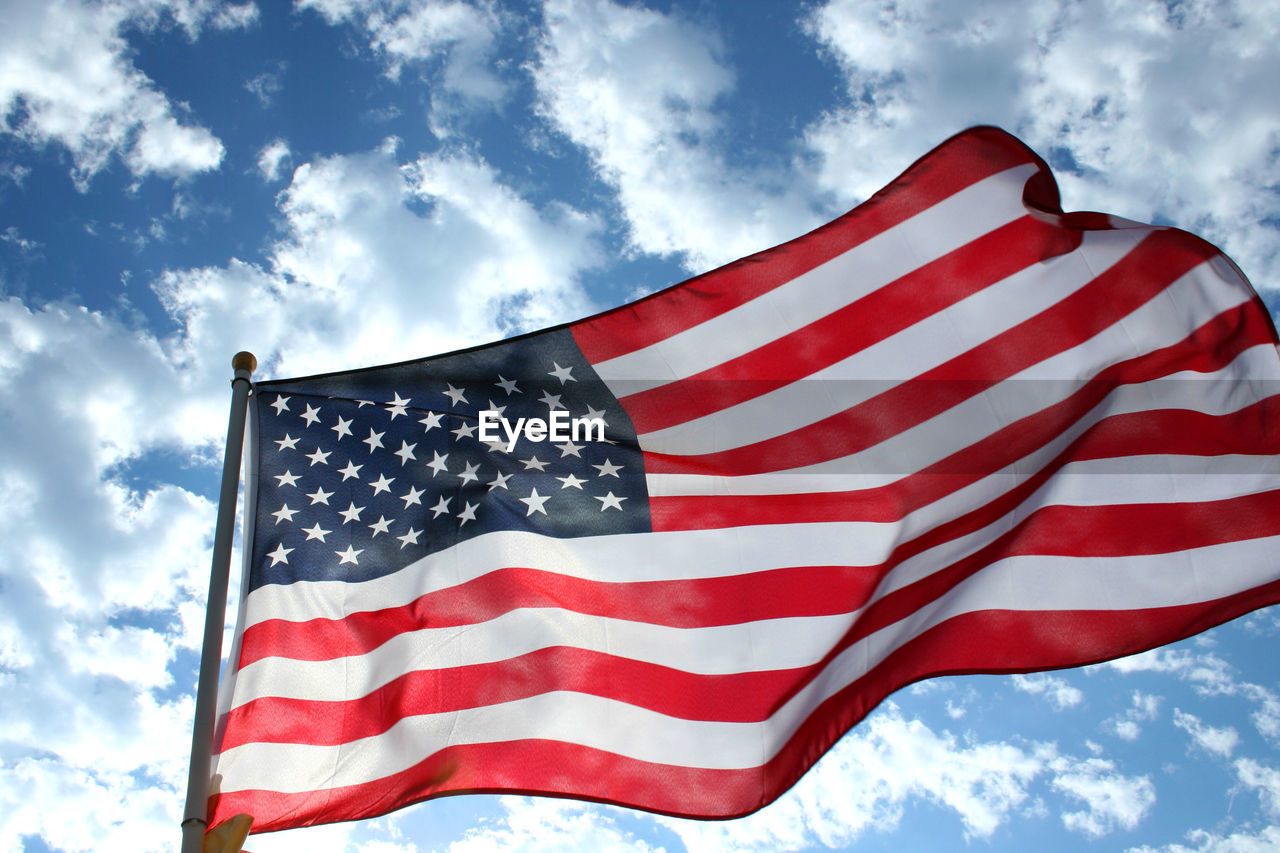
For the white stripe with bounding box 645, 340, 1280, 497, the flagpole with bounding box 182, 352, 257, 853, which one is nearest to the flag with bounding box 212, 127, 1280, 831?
the white stripe with bounding box 645, 340, 1280, 497

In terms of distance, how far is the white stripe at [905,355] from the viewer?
291 inches

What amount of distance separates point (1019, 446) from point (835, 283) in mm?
1622

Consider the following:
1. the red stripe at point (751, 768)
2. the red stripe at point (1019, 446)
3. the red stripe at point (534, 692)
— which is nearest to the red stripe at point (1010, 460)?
the red stripe at point (1019, 446)

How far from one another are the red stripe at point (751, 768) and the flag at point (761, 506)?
2 centimetres

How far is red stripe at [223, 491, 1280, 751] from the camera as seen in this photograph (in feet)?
21.6

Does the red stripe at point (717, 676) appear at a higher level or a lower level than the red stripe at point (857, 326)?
lower

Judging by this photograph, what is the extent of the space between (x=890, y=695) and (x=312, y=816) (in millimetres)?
3511

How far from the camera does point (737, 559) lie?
7.21 meters

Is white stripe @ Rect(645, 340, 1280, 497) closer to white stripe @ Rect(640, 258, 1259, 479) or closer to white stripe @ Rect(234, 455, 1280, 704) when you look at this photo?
white stripe @ Rect(640, 258, 1259, 479)

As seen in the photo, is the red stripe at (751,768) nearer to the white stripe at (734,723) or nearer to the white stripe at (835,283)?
the white stripe at (734,723)

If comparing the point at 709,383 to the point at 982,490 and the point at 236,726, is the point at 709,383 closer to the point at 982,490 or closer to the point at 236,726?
the point at 982,490

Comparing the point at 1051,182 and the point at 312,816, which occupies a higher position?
the point at 1051,182

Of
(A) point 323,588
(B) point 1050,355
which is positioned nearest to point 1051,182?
(B) point 1050,355

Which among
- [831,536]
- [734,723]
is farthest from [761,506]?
[734,723]
